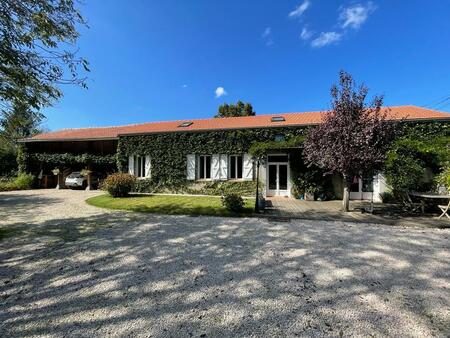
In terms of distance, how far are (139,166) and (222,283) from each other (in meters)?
14.3

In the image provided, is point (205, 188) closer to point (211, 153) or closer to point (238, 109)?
point (211, 153)

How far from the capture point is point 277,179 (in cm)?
1367

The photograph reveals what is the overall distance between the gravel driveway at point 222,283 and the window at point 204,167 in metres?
8.89

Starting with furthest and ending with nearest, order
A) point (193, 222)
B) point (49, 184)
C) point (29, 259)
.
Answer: point (49, 184)
point (193, 222)
point (29, 259)

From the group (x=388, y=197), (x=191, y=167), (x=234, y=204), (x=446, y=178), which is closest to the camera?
(x=234, y=204)

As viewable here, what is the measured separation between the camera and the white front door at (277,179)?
13562 mm

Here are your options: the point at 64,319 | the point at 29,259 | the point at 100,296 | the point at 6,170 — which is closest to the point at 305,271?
the point at 100,296

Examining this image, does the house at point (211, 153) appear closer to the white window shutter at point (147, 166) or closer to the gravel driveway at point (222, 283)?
the white window shutter at point (147, 166)

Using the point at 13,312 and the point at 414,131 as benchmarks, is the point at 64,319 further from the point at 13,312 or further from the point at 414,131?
the point at 414,131

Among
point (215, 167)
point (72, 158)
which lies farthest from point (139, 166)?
point (72, 158)

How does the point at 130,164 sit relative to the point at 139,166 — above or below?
above

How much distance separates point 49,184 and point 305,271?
21.2 meters

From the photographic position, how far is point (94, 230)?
606 cm

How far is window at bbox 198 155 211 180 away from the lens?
48.9 feet
